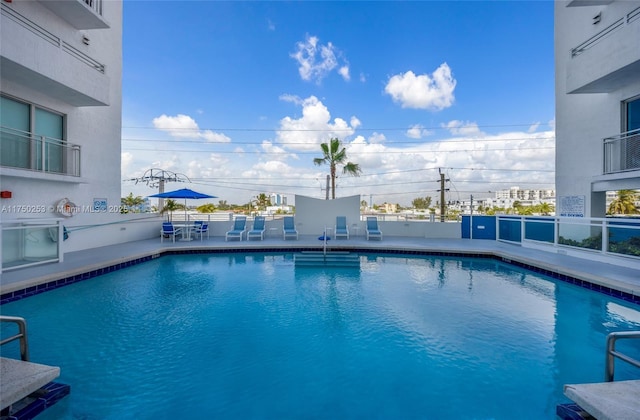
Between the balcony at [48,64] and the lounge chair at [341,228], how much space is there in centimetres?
869

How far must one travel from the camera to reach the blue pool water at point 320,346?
104 inches

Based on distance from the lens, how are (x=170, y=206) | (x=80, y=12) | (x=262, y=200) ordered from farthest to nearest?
1. (x=262, y=200)
2. (x=170, y=206)
3. (x=80, y=12)

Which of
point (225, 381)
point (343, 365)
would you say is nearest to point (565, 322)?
point (343, 365)

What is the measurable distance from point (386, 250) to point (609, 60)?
766cm

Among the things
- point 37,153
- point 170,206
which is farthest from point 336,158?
point 37,153

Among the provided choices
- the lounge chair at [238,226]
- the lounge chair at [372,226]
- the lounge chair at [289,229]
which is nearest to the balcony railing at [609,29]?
the lounge chair at [372,226]

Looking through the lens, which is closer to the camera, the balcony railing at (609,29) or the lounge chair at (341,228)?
the balcony railing at (609,29)

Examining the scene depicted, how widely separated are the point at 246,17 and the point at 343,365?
15537 mm

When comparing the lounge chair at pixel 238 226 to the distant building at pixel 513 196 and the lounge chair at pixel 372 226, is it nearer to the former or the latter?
the lounge chair at pixel 372 226

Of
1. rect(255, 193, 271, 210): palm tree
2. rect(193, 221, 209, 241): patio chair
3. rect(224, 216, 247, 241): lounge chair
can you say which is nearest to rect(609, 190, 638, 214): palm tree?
rect(224, 216, 247, 241): lounge chair

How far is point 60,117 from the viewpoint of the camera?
8352 millimetres

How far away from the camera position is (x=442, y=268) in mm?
8023

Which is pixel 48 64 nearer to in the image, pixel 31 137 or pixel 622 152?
pixel 31 137

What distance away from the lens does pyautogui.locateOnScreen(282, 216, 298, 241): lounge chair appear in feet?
38.1
